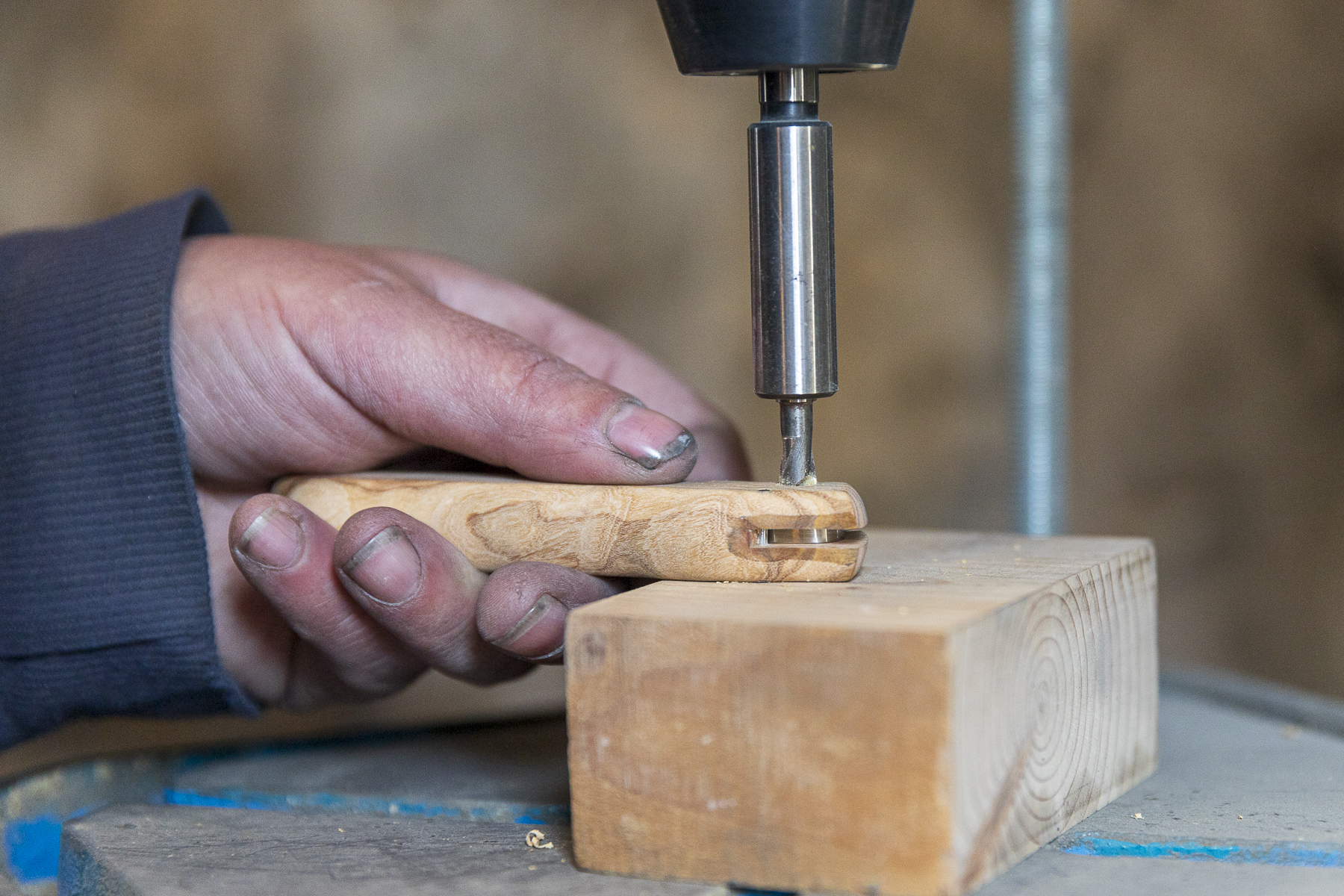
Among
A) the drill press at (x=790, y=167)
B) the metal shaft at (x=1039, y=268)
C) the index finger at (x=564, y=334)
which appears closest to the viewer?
the drill press at (x=790, y=167)

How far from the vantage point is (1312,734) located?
36.4 inches

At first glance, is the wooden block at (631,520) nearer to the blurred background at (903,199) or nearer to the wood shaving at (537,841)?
the wood shaving at (537,841)

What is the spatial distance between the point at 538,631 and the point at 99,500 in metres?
0.33

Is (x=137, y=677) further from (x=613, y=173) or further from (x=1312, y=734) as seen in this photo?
(x=613, y=173)

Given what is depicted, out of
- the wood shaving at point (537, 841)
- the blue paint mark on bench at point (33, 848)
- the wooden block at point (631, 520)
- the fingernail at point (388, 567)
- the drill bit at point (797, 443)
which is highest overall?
the drill bit at point (797, 443)

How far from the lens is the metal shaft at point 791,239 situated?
702 millimetres

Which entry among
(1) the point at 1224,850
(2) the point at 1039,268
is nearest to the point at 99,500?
(1) the point at 1224,850

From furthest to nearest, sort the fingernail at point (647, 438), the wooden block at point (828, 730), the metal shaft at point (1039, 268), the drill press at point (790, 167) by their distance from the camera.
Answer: the metal shaft at point (1039, 268)
the fingernail at point (647, 438)
the drill press at point (790, 167)
the wooden block at point (828, 730)

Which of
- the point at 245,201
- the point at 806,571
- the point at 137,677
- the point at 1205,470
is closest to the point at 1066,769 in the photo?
the point at 806,571

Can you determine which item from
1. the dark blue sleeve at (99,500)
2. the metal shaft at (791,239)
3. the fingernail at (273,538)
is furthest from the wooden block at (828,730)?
the dark blue sleeve at (99,500)

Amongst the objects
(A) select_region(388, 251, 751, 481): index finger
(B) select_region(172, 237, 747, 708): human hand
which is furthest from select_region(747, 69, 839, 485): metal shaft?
(A) select_region(388, 251, 751, 481): index finger

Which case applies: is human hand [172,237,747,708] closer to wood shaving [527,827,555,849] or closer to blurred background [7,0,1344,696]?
wood shaving [527,827,555,849]

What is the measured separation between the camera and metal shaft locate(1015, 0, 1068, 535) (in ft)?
4.32

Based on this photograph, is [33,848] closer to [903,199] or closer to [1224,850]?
[1224,850]
